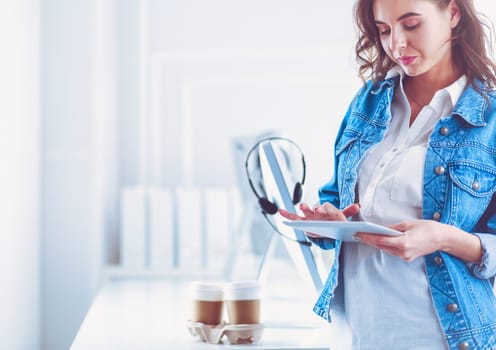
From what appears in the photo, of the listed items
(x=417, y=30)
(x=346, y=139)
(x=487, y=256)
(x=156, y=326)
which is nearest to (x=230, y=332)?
(x=156, y=326)

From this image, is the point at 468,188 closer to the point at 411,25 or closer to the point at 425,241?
the point at 425,241

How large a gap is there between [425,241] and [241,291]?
0.54 metres

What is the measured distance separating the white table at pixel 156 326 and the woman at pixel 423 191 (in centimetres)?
36

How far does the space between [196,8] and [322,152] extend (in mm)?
712

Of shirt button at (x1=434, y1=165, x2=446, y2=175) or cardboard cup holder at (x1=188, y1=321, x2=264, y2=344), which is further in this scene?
cardboard cup holder at (x1=188, y1=321, x2=264, y2=344)

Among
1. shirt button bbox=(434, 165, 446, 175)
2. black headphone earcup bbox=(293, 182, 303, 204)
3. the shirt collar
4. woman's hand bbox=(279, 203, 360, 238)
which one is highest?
the shirt collar

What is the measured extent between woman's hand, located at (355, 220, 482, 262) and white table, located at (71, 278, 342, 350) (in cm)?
46

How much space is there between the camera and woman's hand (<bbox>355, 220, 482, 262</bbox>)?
105 cm

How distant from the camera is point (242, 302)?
4.94ft

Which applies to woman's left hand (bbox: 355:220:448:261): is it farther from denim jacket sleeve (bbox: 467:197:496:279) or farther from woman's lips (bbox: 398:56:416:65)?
woman's lips (bbox: 398:56:416:65)

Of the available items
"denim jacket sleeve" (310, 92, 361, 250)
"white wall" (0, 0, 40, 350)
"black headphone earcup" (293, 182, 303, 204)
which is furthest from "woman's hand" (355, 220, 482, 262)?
"white wall" (0, 0, 40, 350)

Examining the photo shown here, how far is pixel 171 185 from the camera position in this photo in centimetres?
282

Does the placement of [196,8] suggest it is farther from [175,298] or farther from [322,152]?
[175,298]

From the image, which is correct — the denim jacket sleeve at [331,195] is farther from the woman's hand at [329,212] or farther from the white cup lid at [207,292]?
the white cup lid at [207,292]
